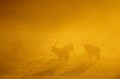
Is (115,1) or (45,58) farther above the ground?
(115,1)

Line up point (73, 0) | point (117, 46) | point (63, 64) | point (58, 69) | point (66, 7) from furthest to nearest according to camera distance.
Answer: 1. point (73, 0)
2. point (66, 7)
3. point (117, 46)
4. point (63, 64)
5. point (58, 69)

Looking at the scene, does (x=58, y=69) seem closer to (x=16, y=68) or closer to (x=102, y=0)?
(x=16, y=68)

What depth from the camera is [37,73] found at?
2423 centimetres

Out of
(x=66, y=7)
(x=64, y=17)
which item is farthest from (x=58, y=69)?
(x=66, y=7)

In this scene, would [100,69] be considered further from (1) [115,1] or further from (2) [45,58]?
(1) [115,1]

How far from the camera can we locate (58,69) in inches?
1016

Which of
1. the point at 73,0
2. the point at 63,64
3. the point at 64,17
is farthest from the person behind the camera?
the point at 73,0

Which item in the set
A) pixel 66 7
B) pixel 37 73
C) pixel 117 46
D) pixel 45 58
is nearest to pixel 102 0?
pixel 66 7

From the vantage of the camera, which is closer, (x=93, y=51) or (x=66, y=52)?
(x=66, y=52)

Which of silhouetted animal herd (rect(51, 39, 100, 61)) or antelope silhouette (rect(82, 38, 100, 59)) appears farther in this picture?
antelope silhouette (rect(82, 38, 100, 59))

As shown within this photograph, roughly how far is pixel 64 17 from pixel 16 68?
44.3 m

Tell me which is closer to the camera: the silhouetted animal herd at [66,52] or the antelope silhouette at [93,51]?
the silhouetted animal herd at [66,52]

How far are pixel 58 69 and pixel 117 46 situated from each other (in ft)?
44.6

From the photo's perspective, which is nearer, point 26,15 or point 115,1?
point 26,15
